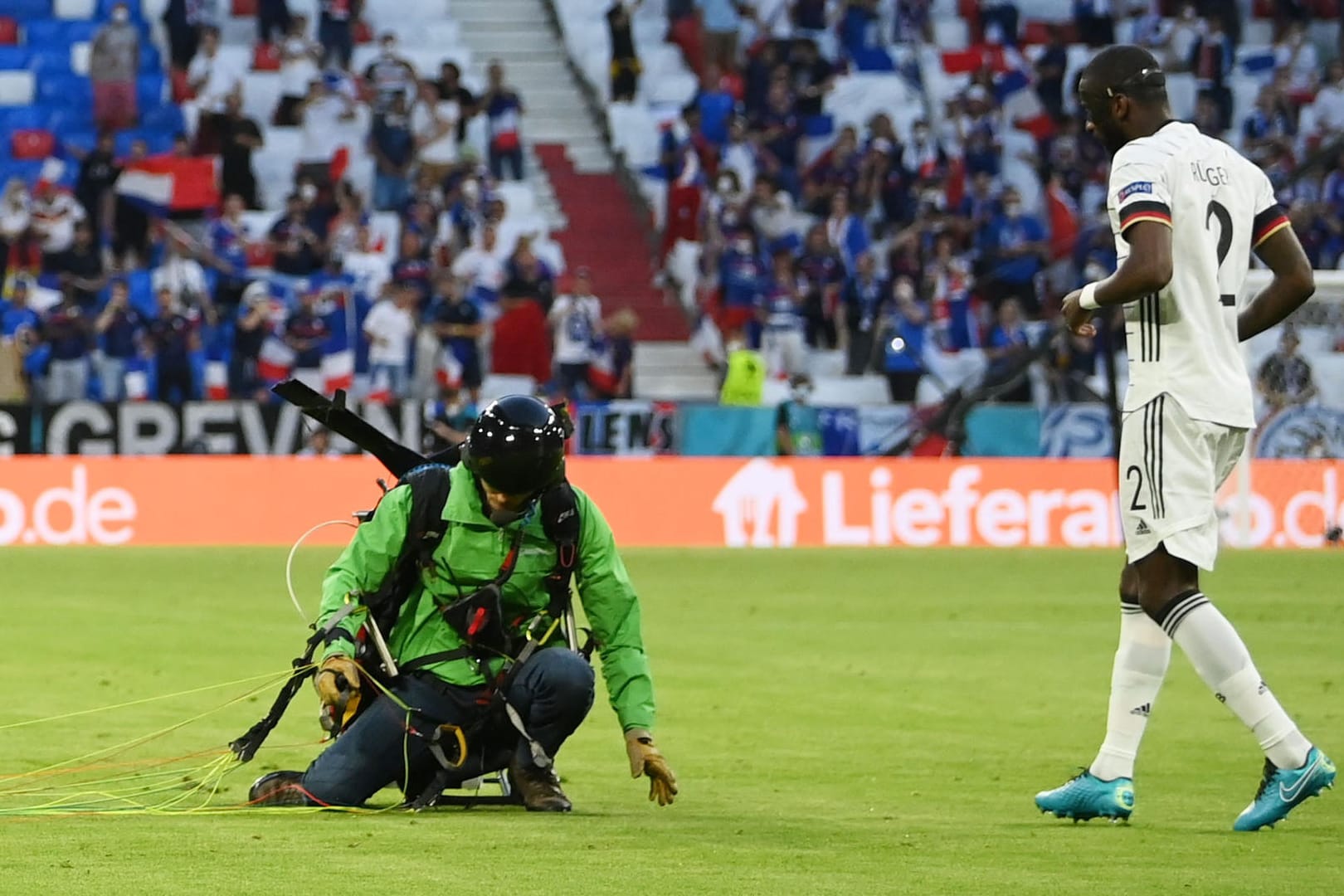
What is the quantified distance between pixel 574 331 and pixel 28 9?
923cm

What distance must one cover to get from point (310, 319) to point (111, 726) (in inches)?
646

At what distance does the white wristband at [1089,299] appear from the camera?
7.39m

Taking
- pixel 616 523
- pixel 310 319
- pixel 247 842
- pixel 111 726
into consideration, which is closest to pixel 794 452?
pixel 616 523

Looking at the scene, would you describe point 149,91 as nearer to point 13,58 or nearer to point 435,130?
point 13,58

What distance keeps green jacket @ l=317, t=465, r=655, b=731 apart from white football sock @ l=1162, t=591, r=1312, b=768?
1682 millimetres

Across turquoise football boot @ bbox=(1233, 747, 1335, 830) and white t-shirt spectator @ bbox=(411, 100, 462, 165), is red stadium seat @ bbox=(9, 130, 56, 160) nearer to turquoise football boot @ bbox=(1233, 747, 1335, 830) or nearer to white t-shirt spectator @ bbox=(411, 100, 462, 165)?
white t-shirt spectator @ bbox=(411, 100, 462, 165)

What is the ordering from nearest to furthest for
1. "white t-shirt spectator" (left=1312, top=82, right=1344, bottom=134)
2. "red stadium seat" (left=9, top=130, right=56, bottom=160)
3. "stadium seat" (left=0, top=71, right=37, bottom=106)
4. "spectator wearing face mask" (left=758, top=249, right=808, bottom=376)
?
"spectator wearing face mask" (left=758, top=249, right=808, bottom=376) < "red stadium seat" (left=9, top=130, right=56, bottom=160) < "stadium seat" (left=0, top=71, right=37, bottom=106) < "white t-shirt spectator" (left=1312, top=82, right=1344, bottom=134)

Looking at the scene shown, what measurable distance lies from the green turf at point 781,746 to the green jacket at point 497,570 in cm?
50

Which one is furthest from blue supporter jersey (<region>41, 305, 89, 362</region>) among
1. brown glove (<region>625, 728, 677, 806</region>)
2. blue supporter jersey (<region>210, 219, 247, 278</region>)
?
brown glove (<region>625, 728, 677, 806</region>)

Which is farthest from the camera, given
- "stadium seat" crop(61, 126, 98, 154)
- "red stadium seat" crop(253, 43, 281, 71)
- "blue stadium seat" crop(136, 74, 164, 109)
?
"red stadium seat" crop(253, 43, 281, 71)

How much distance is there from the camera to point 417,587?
26.3 feet

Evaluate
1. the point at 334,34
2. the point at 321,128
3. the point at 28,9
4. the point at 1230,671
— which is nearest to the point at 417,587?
the point at 1230,671

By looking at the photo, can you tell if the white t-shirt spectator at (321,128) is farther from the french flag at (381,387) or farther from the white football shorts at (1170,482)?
the white football shorts at (1170,482)

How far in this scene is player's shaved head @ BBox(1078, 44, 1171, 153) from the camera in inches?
304
